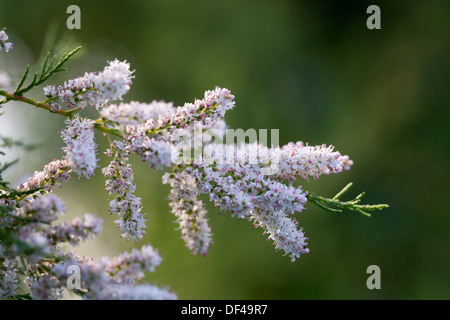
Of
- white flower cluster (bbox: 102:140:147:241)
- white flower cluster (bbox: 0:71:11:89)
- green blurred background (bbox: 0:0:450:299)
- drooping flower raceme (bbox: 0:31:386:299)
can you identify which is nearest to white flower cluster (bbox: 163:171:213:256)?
drooping flower raceme (bbox: 0:31:386:299)

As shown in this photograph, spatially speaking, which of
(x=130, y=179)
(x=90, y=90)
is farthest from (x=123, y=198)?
(x=90, y=90)

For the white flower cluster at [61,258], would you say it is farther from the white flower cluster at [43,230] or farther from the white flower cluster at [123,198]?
the white flower cluster at [123,198]

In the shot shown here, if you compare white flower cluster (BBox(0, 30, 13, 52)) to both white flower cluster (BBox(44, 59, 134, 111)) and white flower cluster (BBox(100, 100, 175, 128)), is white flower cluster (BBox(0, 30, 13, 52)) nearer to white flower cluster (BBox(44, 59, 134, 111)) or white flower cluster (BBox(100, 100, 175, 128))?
white flower cluster (BBox(44, 59, 134, 111))

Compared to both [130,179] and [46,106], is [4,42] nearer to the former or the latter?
[46,106]

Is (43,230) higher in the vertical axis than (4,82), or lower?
lower

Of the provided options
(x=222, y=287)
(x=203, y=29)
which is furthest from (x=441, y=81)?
(x=222, y=287)
